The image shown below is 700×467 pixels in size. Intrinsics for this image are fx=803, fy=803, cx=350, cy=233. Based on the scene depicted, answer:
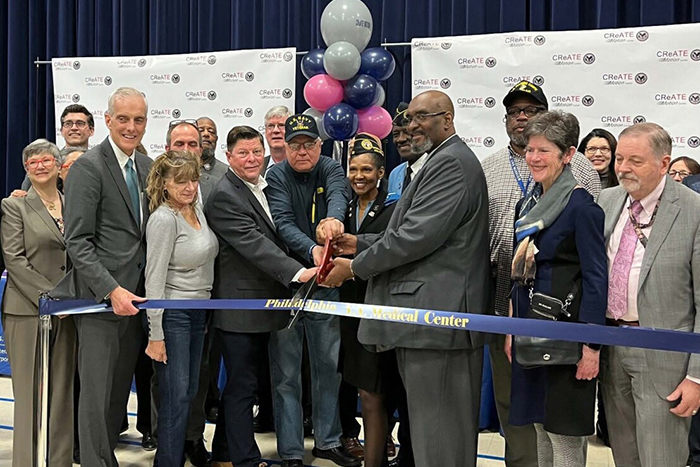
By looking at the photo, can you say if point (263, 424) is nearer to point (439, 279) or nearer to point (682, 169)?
point (439, 279)

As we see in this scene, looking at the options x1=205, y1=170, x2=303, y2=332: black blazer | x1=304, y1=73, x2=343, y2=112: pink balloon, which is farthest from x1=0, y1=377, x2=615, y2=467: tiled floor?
x1=304, y1=73, x2=343, y2=112: pink balloon

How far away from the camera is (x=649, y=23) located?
20.5 ft

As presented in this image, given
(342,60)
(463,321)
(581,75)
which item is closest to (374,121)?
(342,60)

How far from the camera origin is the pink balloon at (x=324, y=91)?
6.25 metres

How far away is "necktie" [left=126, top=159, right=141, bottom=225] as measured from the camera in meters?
3.76

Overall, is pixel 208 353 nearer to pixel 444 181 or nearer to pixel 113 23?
pixel 444 181

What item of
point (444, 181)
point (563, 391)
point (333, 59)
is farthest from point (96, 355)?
point (333, 59)

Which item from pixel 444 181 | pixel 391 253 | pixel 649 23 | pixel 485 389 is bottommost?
pixel 485 389

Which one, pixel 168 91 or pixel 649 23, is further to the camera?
pixel 168 91

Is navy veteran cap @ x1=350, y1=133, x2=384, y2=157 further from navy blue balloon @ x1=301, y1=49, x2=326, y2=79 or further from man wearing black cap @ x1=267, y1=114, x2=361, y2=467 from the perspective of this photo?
navy blue balloon @ x1=301, y1=49, x2=326, y2=79

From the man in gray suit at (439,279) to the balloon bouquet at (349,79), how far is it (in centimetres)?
286

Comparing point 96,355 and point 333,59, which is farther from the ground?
point 333,59

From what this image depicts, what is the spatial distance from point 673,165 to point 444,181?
2413 mm

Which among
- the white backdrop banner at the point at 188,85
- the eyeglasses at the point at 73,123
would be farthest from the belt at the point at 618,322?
the white backdrop banner at the point at 188,85
